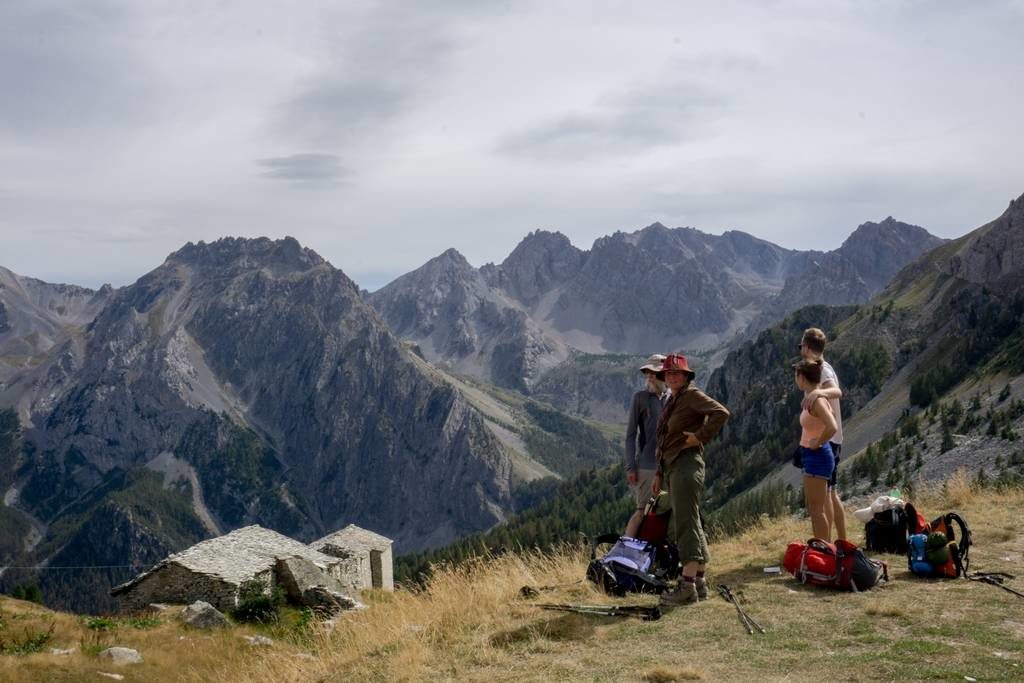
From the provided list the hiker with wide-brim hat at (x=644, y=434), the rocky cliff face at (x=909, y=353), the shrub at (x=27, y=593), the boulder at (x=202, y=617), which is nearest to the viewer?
the hiker with wide-brim hat at (x=644, y=434)

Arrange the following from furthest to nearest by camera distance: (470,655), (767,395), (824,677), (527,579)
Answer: (767,395) → (527,579) → (470,655) → (824,677)

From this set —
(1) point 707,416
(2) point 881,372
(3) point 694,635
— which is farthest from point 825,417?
(2) point 881,372

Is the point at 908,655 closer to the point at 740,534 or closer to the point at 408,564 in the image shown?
the point at 740,534

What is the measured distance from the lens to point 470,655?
Answer: 8.94m

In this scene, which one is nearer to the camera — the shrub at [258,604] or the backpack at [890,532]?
the backpack at [890,532]

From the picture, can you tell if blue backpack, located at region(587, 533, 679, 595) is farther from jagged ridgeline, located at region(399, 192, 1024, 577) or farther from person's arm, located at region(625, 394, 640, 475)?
jagged ridgeline, located at region(399, 192, 1024, 577)

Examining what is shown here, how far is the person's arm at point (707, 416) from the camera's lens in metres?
10.4

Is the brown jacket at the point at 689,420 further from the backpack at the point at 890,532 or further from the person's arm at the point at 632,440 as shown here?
the backpack at the point at 890,532

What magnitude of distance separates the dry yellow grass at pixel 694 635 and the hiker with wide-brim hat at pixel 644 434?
1.91 metres

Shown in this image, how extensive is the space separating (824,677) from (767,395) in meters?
143

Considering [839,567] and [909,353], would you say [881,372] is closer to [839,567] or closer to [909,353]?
[909,353]

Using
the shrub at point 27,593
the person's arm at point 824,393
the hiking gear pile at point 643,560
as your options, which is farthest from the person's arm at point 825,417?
the shrub at point 27,593

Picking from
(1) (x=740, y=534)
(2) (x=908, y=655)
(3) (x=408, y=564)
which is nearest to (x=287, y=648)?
(1) (x=740, y=534)

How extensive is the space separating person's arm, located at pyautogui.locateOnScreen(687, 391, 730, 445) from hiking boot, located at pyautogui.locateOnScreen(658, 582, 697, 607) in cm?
203
